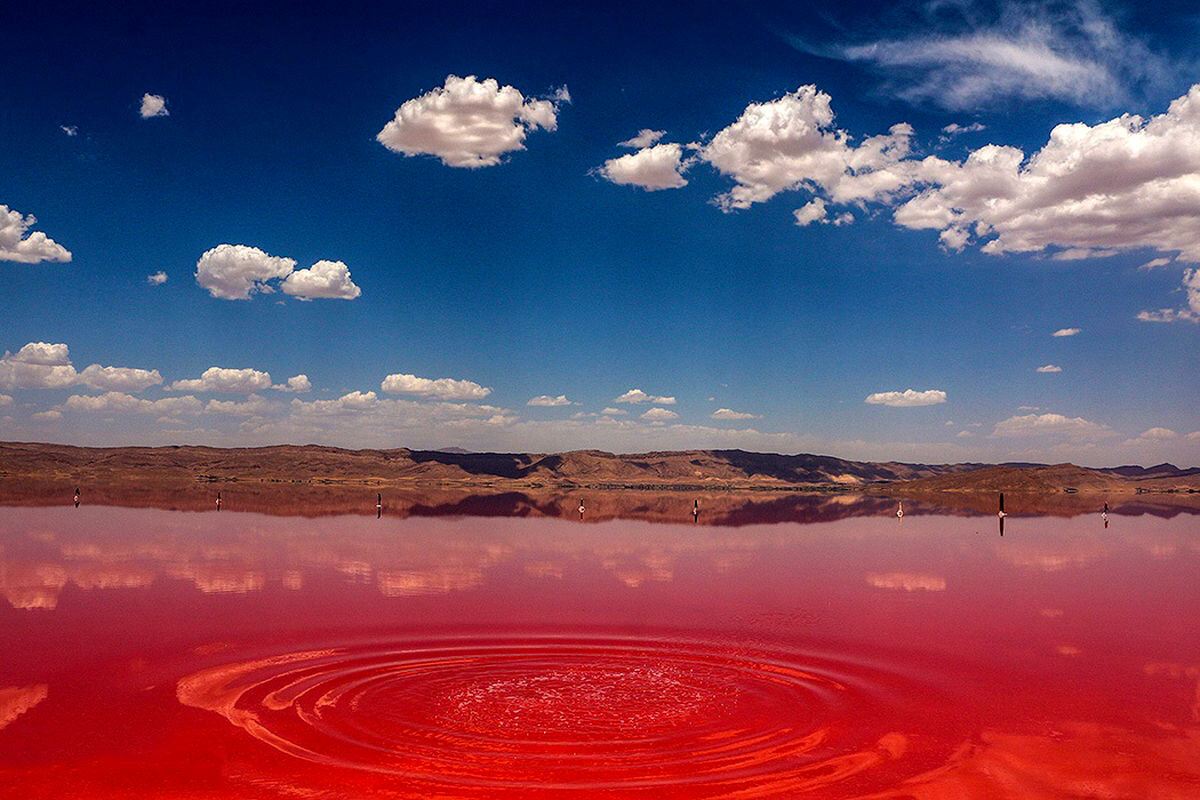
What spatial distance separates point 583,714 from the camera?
15852 mm

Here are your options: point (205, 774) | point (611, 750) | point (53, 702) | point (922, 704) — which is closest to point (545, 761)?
point (611, 750)

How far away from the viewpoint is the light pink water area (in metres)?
13.3

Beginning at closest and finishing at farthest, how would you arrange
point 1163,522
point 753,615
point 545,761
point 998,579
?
1. point 545,761
2. point 753,615
3. point 998,579
4. point 1163,522

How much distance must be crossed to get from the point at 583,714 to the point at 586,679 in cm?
245

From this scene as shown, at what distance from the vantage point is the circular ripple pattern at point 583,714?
13375mm

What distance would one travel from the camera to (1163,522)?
77375mm

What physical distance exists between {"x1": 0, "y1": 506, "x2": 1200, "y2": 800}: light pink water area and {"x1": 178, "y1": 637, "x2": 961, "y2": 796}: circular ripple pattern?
0.07 metres

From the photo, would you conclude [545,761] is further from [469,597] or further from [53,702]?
[469,597]

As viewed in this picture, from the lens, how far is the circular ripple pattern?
43.9ft

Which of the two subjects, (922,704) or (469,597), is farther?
(469,597)

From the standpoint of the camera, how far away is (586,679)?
1830 centimetres

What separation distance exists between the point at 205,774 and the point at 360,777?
2308mm

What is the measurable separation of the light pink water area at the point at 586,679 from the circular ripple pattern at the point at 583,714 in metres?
0.07

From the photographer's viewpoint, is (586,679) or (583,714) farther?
(586,679)
